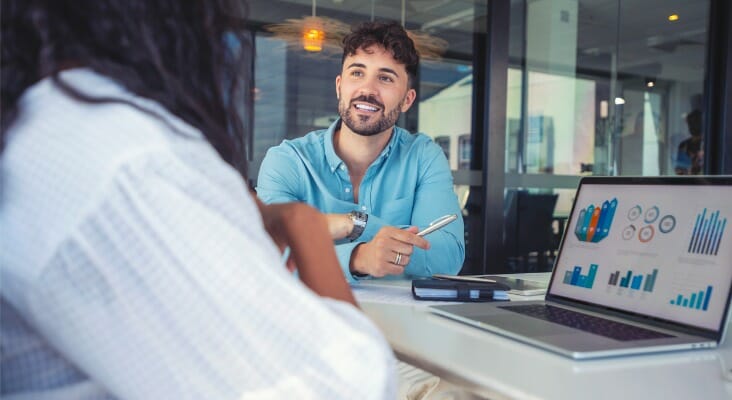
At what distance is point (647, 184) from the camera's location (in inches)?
48.8

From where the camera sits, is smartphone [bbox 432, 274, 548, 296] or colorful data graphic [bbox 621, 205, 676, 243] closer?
colorful data graphic [bbox 621, 205, 676, 243]

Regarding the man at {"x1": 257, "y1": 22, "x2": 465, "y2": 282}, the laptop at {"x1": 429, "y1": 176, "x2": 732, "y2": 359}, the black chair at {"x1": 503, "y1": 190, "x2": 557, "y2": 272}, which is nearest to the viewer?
the laptop at {"x1": 429, "y1": 176, "x2": 732, "y2": 359}

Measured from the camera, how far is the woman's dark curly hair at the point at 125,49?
1.89 feet

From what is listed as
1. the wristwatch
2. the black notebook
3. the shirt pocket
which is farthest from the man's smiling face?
the black notebook

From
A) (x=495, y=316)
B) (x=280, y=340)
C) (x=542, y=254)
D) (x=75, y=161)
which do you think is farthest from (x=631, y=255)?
(x=542, y=254)

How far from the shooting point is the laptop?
996 mm

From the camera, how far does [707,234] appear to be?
3.51 feet

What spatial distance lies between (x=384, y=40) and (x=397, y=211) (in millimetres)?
641

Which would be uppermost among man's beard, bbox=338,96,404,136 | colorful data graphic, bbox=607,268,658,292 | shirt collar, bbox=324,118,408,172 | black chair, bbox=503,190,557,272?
man's beard, bbox=338,96,404,136

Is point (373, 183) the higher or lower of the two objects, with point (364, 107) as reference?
lower

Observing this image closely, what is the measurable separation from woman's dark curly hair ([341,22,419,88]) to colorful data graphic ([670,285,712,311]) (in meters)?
1.47

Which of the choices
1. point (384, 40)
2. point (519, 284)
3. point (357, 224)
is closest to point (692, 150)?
point (384, 40)

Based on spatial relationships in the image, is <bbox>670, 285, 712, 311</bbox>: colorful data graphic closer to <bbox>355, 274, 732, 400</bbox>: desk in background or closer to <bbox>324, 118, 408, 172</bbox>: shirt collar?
A: <bbox>355, 274, 732, 400</bbox>: desk in background

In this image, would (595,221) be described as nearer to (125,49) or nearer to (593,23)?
(125,49)
